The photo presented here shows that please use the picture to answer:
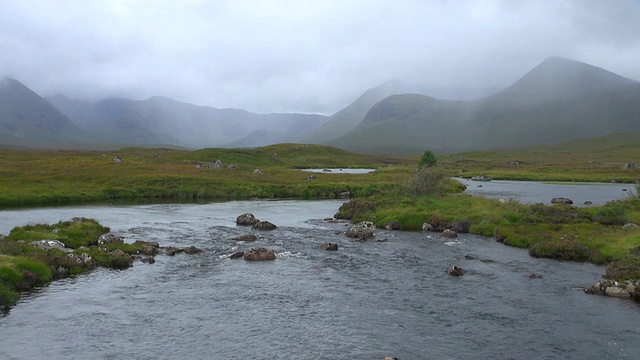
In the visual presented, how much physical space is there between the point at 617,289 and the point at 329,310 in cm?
1906

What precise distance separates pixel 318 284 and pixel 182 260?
45.1ft

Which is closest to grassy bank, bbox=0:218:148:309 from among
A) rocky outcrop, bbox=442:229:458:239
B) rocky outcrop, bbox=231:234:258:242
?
rocky outcrop, bbox=231:234:258:242

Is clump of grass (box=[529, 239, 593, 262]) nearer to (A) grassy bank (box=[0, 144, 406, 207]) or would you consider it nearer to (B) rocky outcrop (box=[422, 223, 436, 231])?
(B) rocky outcrop (box=[422, 223, 436, 231])

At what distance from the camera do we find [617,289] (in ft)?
104

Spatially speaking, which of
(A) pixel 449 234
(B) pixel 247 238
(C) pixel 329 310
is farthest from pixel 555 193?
(C) pixel 329 310

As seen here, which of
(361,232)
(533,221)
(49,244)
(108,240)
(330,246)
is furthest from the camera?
(533,221)

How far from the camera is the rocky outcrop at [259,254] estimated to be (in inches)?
1668

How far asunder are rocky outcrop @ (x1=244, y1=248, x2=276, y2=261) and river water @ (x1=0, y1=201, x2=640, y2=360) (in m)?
0.88

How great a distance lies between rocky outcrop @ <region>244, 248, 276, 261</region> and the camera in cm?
4238

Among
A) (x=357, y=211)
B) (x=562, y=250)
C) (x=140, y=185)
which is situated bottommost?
(x=562, y=250)

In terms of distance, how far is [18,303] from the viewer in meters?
30.0

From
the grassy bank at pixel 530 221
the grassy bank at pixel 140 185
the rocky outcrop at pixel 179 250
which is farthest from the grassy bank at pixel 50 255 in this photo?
the grassy bank at pixel 140 185

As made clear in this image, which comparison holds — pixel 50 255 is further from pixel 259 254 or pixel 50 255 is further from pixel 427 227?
pixel 427 227

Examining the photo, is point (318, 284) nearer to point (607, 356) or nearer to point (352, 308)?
point (352, 308)
